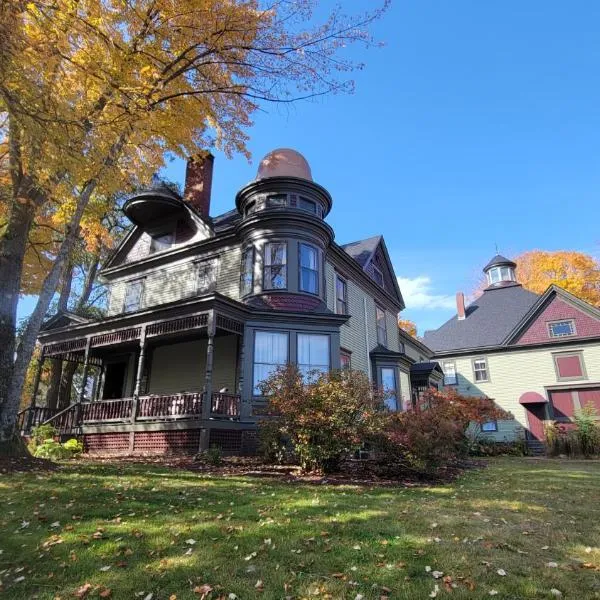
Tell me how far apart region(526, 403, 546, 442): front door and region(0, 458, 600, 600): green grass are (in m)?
21.6

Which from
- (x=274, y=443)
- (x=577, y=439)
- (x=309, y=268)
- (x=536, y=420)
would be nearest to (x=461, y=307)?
(x=536, y=420)

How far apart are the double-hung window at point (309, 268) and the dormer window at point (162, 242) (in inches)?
253

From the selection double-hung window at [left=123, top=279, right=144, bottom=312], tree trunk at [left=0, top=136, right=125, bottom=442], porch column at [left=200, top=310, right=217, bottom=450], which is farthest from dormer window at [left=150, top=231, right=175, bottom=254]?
tree trunk at [left=0, top=136, right=125, bottom=442]

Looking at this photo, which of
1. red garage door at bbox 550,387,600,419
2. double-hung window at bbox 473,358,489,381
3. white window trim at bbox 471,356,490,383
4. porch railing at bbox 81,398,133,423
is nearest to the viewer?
porch railing at bbox 81,398,133,423

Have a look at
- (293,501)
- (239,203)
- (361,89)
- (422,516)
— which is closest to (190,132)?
(361,89)

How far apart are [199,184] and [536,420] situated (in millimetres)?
23405

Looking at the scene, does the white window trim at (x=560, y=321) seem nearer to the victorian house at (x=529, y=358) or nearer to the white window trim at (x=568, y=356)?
the victorian house at (x=529, y=358)

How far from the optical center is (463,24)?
36.0 ft

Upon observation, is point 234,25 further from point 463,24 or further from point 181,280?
point 181,280

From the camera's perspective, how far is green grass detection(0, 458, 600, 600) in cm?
353

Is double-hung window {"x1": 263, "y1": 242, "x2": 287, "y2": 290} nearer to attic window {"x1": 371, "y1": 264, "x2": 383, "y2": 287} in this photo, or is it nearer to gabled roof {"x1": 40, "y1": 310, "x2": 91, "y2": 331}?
attic window {"x1": 371, "y1": 264, "x2": 383, "y2": 287}

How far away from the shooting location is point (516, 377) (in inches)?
1102

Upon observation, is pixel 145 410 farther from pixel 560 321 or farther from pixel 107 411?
pixel 560 321

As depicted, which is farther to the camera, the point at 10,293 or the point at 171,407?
the point at 171,407
